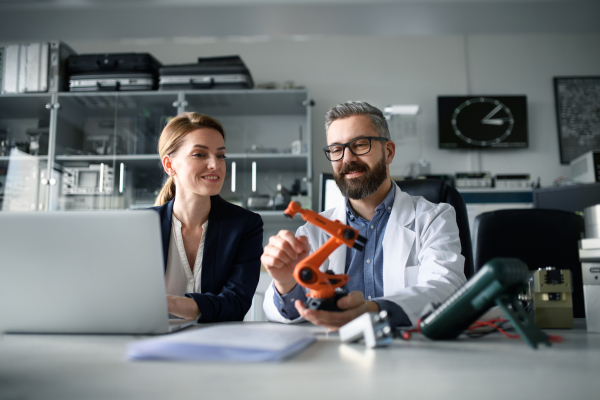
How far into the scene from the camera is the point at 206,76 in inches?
122

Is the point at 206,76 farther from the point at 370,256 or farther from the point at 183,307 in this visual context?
the point at 183,307

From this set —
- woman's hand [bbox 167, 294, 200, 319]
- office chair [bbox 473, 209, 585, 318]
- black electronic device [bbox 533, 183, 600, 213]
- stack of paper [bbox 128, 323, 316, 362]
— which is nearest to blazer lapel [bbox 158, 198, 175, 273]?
woman's hand [bbox 167, 294, 200, 319]

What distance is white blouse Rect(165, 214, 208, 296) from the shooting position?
53.4 inches

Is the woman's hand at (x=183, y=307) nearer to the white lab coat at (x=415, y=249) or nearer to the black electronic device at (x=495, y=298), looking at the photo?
the white lab coat at (x=415, y=249)

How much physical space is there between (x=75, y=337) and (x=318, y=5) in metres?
2.82

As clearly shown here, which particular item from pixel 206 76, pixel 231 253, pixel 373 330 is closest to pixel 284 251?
pixel 373 330

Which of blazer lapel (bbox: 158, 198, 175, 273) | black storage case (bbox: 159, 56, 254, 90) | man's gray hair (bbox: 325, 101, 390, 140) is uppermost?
black storage case (bbox: 159, 56, 254, 90)

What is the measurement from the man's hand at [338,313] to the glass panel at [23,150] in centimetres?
292

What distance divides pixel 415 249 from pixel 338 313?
648 mm

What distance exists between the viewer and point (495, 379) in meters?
0.45

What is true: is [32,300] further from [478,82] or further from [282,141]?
[478,82]

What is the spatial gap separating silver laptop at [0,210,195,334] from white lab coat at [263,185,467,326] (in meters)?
0.43

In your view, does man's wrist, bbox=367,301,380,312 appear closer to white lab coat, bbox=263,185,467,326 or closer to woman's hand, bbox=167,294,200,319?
white lab coat, bbox=263,185,467,326

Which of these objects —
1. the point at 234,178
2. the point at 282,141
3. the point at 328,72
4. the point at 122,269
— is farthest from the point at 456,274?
the point at 328,72
